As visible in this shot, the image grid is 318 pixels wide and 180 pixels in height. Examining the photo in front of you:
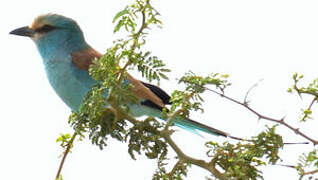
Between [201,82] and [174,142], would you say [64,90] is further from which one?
[174,142]

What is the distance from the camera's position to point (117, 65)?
6.54 ft

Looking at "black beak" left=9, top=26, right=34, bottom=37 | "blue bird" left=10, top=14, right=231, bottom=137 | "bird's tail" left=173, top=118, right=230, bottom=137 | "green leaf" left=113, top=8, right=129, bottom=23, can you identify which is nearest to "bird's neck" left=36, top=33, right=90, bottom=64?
"blue bird" left=10, top=14, right=231, bottom=137

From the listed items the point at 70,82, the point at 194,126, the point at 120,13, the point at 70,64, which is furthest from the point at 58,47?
the point at 120,13

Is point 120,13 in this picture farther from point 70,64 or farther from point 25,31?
point 25,31

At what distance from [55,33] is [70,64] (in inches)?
16.7

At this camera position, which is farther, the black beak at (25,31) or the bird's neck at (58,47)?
the black beak at (25,31)

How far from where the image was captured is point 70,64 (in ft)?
12.4

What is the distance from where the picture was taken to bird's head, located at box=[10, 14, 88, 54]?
4.05 metres

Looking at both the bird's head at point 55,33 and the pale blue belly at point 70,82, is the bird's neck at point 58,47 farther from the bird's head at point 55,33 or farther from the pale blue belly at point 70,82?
the pale blue belly at point 70,82

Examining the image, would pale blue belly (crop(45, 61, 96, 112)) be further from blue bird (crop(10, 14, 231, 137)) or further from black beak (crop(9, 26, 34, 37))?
black beak (crop(9, 26, 34, 37))

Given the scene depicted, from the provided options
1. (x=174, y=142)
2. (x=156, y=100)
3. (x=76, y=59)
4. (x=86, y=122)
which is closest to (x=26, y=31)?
(x=76, y=59)

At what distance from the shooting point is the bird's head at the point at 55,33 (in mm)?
4047

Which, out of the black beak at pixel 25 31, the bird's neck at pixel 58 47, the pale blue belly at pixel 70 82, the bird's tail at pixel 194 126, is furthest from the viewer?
the black beak at pixel 25 31

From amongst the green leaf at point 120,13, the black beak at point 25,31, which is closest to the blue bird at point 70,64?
the black beak at point 25,31
